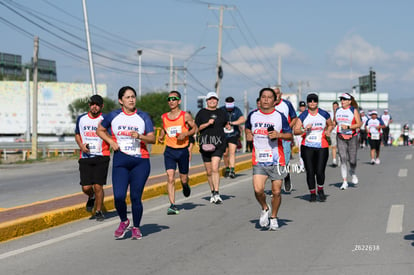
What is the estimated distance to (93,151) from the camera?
10328 mm

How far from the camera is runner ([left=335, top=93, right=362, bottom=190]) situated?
47.8 ft

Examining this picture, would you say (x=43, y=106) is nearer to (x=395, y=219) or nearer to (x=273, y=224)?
(x=395, y=219)

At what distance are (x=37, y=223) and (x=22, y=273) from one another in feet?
9.81

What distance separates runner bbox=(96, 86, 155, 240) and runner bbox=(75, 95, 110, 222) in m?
1.78

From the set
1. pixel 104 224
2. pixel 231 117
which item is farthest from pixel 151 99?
pixel 104 224

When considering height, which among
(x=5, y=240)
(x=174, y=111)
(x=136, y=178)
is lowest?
(x=5, y=240)

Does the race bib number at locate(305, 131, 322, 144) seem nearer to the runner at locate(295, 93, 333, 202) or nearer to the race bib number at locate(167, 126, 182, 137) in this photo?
the runner at locate(295, 93, 333, 202)

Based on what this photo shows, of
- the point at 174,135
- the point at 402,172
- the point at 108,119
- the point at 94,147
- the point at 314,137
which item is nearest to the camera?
the point at 108,119

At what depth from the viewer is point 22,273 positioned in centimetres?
661

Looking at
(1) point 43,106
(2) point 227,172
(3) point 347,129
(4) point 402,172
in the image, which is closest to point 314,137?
(3) point 347,129

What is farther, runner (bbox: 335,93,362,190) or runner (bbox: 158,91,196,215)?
runner (bbox: 335,93,362,190)

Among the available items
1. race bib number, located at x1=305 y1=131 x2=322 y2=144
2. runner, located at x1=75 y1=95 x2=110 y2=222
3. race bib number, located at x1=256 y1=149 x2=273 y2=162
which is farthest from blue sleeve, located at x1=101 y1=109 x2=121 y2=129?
race bib number, located at x1=305 y1=131 x2=322 y2=144

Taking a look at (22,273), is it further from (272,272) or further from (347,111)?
(347,111)

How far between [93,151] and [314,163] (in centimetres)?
432
